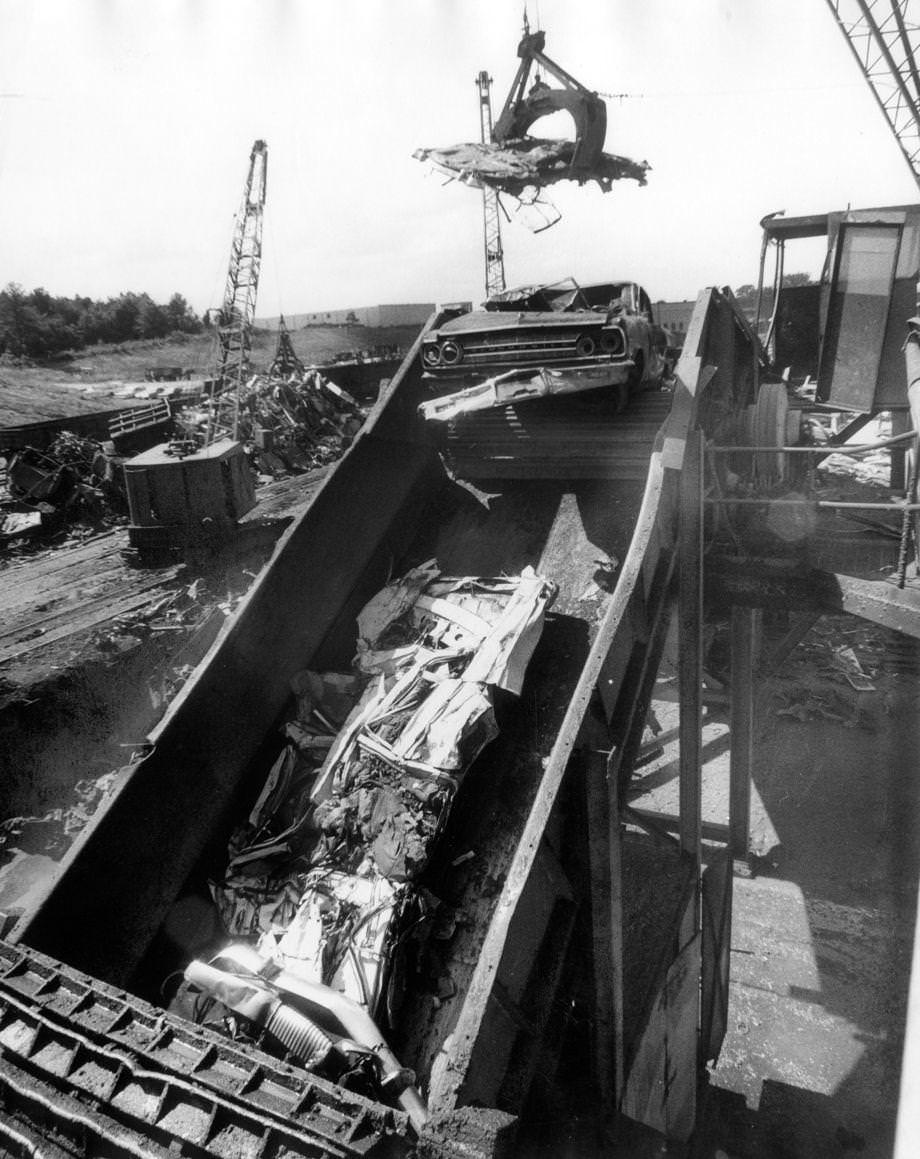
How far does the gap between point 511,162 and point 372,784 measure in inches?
368

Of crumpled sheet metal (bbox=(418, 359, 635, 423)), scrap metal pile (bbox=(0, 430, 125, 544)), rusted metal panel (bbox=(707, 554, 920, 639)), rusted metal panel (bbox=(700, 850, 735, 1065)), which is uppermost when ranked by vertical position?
crumpled sheet metal (bbox=(418, 359, 635, 423))

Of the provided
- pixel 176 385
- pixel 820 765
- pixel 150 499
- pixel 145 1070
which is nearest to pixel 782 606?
pixel 145 1070

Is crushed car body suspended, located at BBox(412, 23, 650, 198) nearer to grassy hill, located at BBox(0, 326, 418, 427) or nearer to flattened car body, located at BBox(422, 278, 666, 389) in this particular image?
flattened car body, located at BBox(422, 278, 666, 389)

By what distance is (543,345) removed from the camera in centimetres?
435

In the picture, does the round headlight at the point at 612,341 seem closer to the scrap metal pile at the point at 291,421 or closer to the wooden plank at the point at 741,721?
the wooden plank at the point at 741,721

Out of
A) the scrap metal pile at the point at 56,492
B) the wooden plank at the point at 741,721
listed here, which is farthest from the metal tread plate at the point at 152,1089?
the scrap metal pile at the point at 56,492

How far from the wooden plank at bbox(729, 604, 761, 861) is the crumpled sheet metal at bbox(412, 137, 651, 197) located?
275 inches

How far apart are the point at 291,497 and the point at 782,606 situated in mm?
10429

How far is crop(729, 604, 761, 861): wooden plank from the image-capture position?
5.71 m

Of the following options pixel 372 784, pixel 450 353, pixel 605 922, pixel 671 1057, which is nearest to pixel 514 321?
pixel 450 353

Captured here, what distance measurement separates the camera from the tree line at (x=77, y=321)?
30812 millimetres

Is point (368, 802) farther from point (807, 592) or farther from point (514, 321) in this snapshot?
point (514, 321)

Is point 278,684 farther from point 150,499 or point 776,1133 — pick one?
point 150,499

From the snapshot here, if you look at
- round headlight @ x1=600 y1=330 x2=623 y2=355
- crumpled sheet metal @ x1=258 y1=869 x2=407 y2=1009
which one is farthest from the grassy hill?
crumpled sheet metal @ x1=258 y1=869 x2=407 y2=1009
